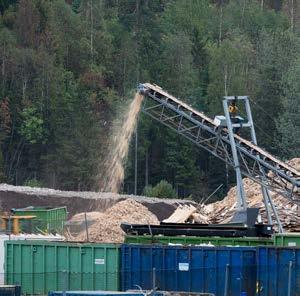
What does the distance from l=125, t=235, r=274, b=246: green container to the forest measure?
147ft

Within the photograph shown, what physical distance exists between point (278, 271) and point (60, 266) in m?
6.09

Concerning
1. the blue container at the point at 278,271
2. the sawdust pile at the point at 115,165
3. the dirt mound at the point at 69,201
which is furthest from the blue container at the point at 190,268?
the dirt mound at the point at 69,201

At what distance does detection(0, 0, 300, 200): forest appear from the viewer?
8838 cm

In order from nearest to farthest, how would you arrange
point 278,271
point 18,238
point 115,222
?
1. point 278,271
2. point 18,238
3. point 115,222

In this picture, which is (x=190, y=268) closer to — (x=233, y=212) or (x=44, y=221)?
(x=233, y=212)

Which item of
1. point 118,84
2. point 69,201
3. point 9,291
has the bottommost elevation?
point 9,291

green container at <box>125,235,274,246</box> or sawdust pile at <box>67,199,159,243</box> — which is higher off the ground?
sawdust pile at <box>67,199,159,243</box>

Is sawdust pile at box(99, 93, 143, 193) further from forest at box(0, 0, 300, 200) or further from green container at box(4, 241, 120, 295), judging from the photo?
green container at box(4, 241, 120, 295)

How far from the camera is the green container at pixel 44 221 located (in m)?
46.0

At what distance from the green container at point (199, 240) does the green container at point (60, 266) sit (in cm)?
229

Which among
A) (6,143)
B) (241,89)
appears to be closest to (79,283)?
(6,143)

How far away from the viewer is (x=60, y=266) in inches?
1438

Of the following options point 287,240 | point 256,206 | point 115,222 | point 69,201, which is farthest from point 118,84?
point 287,240

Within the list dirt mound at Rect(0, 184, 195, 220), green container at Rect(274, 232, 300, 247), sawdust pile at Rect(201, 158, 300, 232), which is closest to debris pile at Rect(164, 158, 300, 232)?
sawdust pile at Rect(201, 158, 300, 232)
